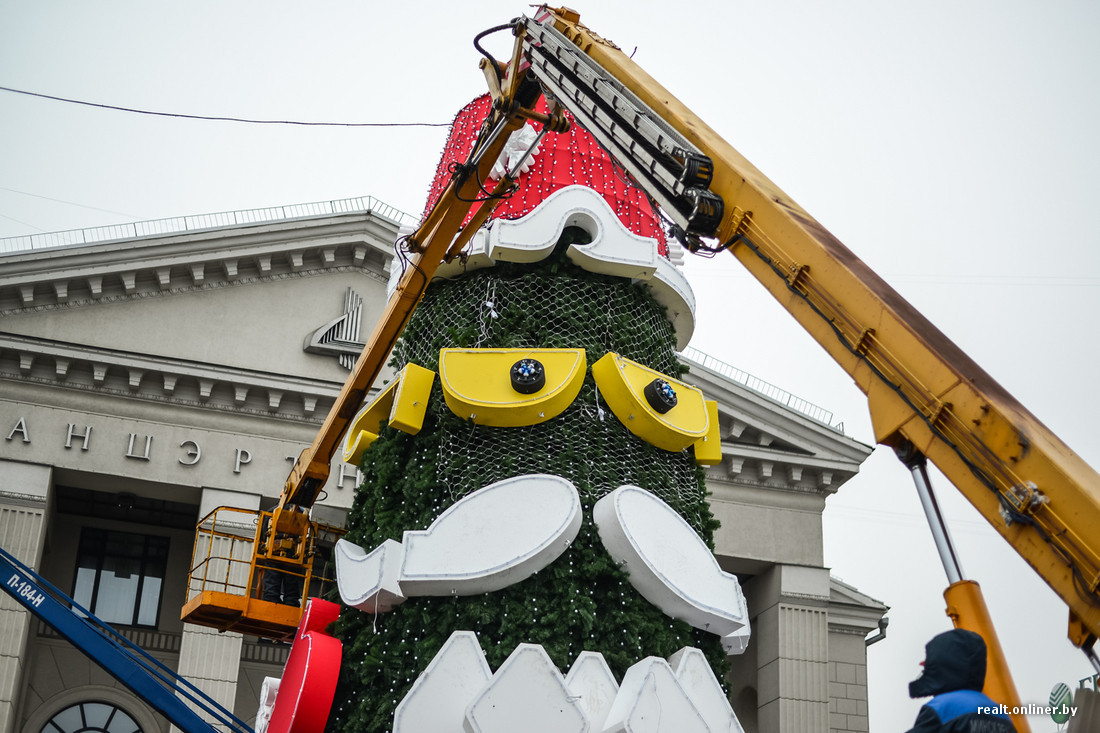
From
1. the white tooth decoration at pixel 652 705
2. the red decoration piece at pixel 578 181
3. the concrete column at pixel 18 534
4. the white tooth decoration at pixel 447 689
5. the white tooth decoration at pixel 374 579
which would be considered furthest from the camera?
the concrete column at pixel 18 534

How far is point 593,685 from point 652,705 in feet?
1.70

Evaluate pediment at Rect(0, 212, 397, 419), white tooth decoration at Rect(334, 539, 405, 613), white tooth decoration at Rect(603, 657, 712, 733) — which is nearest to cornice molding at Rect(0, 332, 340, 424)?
pediment at Rect(0, 212, 397, 419)

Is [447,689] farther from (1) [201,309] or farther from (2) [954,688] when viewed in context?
(1) [201,309]

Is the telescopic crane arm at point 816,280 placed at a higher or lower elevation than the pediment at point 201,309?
lower

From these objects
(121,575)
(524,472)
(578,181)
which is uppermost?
(121,575)

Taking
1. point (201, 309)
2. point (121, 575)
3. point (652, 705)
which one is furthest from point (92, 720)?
point (652, 705)

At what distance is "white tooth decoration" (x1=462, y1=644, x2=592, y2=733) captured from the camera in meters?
9.24

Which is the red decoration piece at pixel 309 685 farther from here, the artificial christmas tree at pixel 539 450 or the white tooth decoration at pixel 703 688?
the white tooth decoration at pixel 703 688

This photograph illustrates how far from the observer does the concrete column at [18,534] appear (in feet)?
78.2

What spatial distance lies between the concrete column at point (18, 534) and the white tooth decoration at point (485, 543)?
16.4 meters

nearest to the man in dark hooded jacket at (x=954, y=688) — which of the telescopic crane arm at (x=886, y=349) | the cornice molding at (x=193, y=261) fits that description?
the telescopic crane arm at (x=886, y=349)

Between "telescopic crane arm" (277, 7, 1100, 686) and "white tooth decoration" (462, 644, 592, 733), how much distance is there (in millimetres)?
3431

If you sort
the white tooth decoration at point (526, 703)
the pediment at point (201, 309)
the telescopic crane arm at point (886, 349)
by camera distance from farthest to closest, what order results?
the pediment at point (201, 309) < the white tooth decoration at point (526, 703) < the telescopic crane arm at point (886, 349)

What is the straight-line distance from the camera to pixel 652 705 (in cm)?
952
